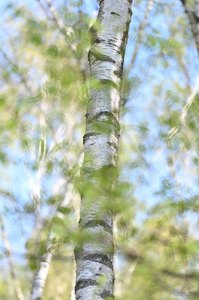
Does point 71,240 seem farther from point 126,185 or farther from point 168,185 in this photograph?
point 168,185

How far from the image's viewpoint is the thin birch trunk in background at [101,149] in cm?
216

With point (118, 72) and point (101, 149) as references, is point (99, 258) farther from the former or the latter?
point (118, 72)

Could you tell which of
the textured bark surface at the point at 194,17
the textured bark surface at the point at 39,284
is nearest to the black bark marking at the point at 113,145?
the textured bark surface at the point at 194,17

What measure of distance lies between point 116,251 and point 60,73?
2.52 feet

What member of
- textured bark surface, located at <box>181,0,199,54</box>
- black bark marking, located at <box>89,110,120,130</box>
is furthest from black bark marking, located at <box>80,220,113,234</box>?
textured bark surface, located at <box>181,0,199,54</box>

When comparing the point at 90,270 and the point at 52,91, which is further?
the point at 52,91

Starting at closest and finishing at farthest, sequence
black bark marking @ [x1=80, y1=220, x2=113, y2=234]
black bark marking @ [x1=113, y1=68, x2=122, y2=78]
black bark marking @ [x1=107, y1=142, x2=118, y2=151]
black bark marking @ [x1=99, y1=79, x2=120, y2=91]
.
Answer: black bark marking @ [x1=80, y1=220, x2=113, y2=234] < black bark marking @ [x1=107, y1=142, x2=118, y2=151] < black bark marking @ [x1=99, y1=79, x2=120, y2=91] < black bark marking @ [x1=113, y1=68, x2=122, y2=78]

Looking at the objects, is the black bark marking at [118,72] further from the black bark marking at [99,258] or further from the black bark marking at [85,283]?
the black bark marking at [85,283]

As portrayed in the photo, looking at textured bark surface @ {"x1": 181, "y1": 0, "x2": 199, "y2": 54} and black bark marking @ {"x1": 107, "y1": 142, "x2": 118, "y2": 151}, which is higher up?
textured bark surface @ {"x1": 181, "y1": 0, "x2": 199, "y2": 54}

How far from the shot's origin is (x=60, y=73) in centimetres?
235

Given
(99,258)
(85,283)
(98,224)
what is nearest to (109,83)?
(98,224)

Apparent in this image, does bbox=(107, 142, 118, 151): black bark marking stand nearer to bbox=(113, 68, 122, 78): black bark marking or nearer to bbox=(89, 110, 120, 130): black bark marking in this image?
bbox=(89, 110, 120, 130): black bark marking

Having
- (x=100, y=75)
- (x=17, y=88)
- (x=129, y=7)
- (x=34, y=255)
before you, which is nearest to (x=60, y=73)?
(x=100, y=75)

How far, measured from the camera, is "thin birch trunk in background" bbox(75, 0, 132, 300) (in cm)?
216
